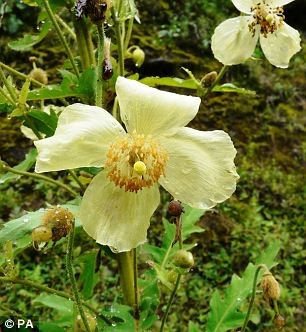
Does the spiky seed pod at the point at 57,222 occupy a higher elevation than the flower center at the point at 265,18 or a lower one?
lower

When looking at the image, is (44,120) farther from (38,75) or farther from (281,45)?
(281,45)

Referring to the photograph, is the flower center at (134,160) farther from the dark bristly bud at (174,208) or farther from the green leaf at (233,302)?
the green leaf at (233,302)

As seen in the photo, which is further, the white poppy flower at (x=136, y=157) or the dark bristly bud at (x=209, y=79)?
the dark bristly bud at (x=209, y=79)

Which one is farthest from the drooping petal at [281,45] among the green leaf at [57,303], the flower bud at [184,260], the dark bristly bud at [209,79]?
the green leaf at [57,303]

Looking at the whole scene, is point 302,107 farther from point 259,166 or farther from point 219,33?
point 219,33

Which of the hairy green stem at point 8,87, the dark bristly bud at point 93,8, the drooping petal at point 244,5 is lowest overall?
the drooping petal at point 244,5
